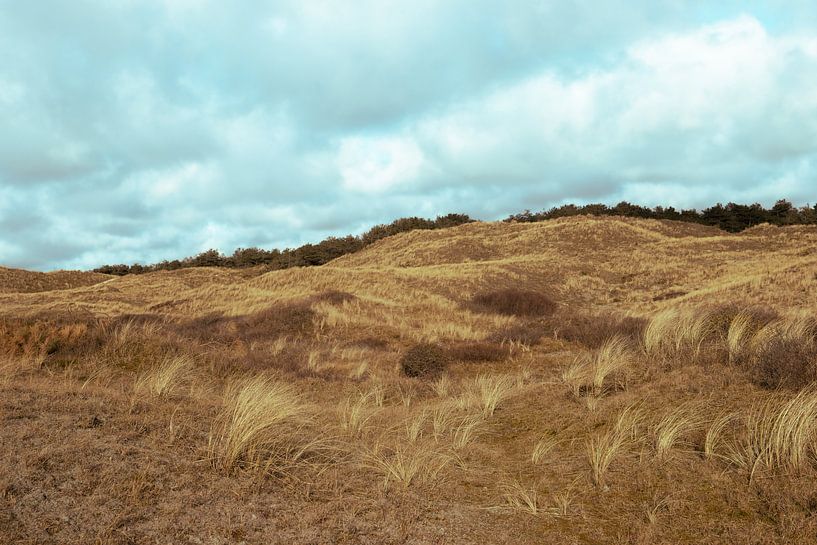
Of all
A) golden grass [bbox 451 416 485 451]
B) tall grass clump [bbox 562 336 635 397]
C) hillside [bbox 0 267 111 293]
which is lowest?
golden grass [bbox 451 416 485 451]

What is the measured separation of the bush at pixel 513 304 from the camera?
2433cm

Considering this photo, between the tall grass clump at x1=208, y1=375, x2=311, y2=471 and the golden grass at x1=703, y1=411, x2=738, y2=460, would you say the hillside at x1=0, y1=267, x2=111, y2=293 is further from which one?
the golden grass at x1=703, y1=411, x2=738, y2=460

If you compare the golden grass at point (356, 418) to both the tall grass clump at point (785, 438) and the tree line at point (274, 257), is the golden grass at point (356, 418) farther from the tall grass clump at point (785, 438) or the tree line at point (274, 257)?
the tree line at point (274, 257)

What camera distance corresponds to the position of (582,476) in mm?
5266

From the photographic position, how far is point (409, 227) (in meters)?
68.6

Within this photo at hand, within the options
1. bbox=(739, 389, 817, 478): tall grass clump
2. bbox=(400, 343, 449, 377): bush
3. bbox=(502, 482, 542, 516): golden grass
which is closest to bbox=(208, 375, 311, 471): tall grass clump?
bbox=(502, 482, 542, 516): golden grass

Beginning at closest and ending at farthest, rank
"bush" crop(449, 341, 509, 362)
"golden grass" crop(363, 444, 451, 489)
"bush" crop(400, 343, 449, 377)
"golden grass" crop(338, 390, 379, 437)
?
"golden grass" crop(363, 444, 451, 489) → "golden grass" crop(338, 390, 379, 437) → "bush" crop(400, 343, 449, 377) → "bush" crop(449, 341, 509, 362)

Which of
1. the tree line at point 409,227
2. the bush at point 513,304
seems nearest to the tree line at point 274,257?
the tree line at point 409,227

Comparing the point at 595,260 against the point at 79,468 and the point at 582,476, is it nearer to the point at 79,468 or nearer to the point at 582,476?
the point at 582,476

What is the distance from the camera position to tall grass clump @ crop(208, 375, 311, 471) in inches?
201

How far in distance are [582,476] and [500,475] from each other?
34.9 inches

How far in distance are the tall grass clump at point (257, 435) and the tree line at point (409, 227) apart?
5146 cm

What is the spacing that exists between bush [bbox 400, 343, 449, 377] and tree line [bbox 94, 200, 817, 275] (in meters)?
45.6

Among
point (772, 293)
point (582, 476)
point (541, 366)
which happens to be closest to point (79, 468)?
point (582, 476)
